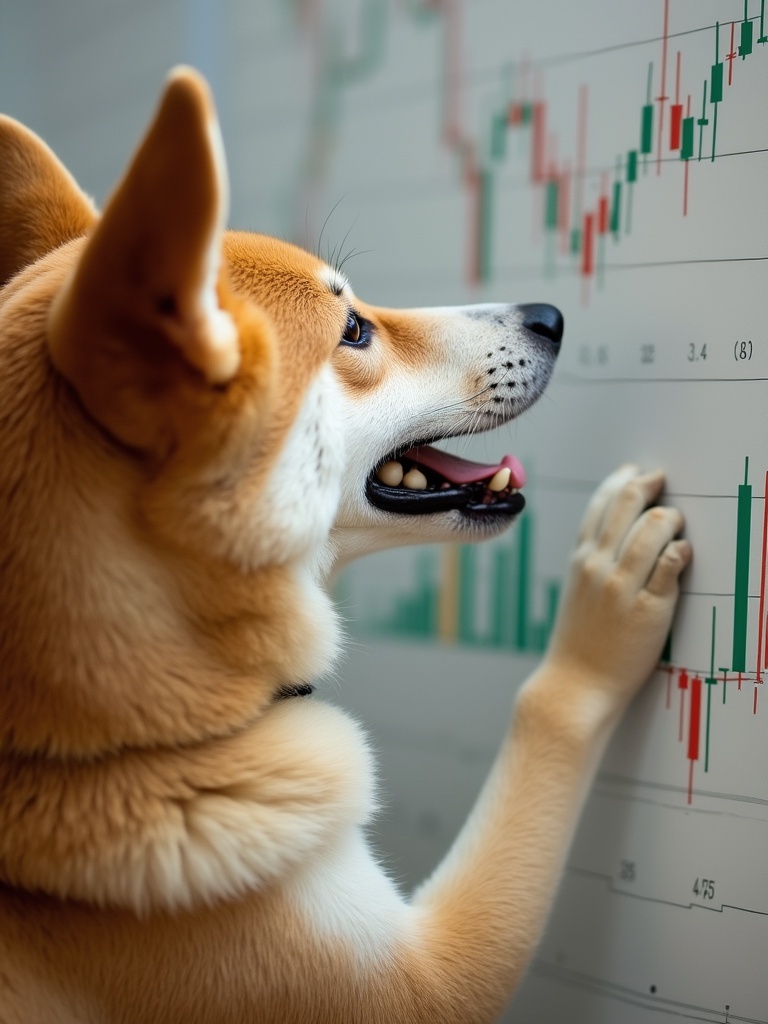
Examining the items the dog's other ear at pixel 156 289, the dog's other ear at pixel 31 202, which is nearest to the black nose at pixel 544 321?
the dog's other ear at pixel 156 289

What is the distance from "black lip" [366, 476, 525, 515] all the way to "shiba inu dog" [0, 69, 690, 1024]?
40 mm

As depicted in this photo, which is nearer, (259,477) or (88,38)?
(259,477)

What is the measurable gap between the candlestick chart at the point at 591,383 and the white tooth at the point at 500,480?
150mm

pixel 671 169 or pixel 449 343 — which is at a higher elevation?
pixel 671 169

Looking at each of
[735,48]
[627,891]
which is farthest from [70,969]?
[735,48]

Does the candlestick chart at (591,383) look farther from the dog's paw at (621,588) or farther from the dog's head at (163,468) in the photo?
the dog's head at (163,468)

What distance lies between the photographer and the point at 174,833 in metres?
0.75

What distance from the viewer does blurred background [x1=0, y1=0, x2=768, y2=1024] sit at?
3.12ft

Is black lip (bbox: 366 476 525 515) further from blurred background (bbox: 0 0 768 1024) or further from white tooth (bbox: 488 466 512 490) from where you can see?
blurred background (bbox: 0 0 768 1024)

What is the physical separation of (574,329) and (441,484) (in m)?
0.28

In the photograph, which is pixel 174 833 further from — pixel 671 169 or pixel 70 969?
pixel 671 169

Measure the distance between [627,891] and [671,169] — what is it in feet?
2.67

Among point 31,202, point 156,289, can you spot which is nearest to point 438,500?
point 156,289

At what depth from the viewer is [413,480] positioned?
3.32 feet
